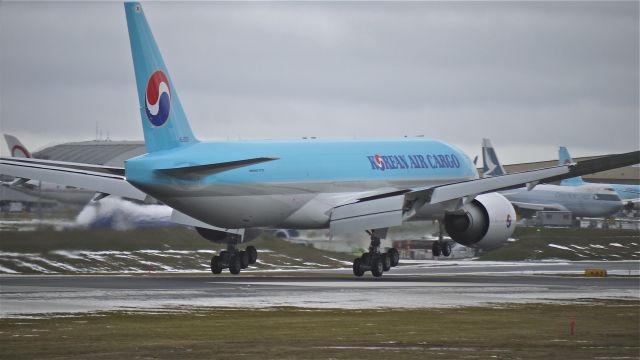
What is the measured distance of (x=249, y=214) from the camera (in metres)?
45.9

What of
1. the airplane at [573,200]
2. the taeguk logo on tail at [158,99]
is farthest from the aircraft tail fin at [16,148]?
the taeguk logo on tail at [158,99]

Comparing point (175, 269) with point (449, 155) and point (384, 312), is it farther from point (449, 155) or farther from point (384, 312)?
point (384, 312)

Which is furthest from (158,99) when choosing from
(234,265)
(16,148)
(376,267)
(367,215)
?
(16,148)

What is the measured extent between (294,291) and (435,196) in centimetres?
1062

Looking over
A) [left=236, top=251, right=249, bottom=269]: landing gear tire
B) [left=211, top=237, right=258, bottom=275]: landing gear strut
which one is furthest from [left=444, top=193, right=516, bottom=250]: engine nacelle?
[left=211, top=237, right=258, bottom=275]: landing gear strut

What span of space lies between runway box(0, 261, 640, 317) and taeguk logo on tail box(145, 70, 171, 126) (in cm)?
548

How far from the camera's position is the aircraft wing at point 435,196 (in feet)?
145

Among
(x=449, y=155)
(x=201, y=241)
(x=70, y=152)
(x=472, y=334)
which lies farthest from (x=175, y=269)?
(x=70, y=152)

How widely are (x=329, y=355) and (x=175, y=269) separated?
33.3 metres

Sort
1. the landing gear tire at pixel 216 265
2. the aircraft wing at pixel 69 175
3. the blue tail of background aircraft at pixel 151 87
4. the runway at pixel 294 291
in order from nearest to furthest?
1. the runway at pixel 294 291
2. the blue tail of background aircraft at pixel 151 87
3. the aircraft wing at pixel 69 175
4. the landing gear tire at pixel 216 265

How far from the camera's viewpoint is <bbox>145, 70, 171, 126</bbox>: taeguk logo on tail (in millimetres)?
42125

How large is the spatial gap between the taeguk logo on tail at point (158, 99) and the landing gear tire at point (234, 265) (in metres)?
7.57

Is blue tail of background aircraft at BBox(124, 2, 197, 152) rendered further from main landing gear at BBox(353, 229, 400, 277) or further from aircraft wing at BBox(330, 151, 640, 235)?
main landing gear at BBox(353, 229, 400, 277)

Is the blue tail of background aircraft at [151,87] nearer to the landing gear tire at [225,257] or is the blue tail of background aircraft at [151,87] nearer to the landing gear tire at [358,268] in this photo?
the landing gear tire at [225,257]
